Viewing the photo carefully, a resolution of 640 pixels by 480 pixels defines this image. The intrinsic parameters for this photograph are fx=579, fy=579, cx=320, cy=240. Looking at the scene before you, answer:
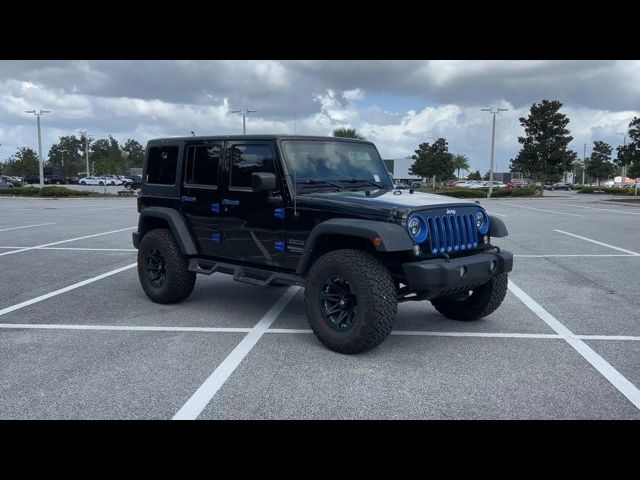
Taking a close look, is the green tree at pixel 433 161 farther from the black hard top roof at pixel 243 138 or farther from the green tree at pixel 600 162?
the black hard top roof at pixel 243 138

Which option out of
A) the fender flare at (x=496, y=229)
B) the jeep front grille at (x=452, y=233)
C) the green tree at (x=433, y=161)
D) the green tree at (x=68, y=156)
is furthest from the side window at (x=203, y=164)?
the green tree at (x=68, y=156)

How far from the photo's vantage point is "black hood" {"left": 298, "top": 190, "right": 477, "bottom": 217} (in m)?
4.88

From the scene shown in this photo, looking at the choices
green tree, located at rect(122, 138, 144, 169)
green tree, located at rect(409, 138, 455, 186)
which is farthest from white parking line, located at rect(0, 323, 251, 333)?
green tree, located at rect(122, 138, 144, 169)

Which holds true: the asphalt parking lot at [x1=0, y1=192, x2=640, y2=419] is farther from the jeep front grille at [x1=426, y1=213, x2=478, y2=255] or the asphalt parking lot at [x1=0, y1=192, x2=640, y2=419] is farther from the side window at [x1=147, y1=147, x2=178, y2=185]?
the side window at [x1=147, y1=147, x2=178, y2=185]

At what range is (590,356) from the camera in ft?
16.4

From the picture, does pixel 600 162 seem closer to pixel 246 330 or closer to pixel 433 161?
pixel 433 161

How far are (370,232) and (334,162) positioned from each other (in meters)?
1.57

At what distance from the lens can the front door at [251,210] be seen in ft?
18.7

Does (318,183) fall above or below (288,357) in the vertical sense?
above

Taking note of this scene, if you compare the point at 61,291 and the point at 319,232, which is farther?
the point at 61,291

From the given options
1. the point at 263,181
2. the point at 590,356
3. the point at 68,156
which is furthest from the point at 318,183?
the point at 68,156

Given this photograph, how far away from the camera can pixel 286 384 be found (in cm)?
428

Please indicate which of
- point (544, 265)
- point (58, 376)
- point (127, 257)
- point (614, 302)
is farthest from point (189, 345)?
point (544, 265)

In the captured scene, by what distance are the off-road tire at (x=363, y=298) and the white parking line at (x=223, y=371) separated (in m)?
0.76
